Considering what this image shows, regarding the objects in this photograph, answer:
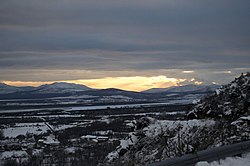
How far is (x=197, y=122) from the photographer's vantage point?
1520 centimetres

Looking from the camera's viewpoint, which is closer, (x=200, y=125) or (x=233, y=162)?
(x=233, y=162)

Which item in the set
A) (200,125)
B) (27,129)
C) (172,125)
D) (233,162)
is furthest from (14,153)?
(233,162)

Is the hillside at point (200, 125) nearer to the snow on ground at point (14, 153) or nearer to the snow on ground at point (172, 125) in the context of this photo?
the snow on ground at point (172, 125)

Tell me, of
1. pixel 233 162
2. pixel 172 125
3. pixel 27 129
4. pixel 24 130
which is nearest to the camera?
pixel 233 162

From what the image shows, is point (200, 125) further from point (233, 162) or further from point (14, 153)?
point (14, 153)

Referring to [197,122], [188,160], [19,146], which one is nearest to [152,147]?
[197,122]

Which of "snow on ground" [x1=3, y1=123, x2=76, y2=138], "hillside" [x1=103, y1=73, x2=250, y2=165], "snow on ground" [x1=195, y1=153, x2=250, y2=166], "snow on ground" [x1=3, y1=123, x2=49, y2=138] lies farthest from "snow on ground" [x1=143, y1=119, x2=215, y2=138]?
"snow on ground" [x1=3, y1=123, x2=76, y2=138]

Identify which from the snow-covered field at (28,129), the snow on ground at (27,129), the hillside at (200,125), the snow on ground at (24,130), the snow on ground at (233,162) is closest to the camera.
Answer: the snow on ground at (233,162)

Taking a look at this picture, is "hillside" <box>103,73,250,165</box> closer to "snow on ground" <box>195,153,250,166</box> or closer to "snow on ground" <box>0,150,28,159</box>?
"snow on ground" <box>195,153,250,166</box>

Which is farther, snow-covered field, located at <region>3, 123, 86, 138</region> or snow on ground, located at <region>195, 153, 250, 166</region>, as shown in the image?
snow-covered field, located at <region>3, 123, 86, 138</region>

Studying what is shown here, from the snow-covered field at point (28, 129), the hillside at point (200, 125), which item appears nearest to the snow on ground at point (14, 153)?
the snow-covered field at point (28, 129)

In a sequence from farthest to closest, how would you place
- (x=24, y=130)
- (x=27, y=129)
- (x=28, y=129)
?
→ (x=28, y=129) → (x=27, y=129) → (x=24, y=130)

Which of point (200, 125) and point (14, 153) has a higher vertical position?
point (200, 125)

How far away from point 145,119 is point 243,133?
7.15m
